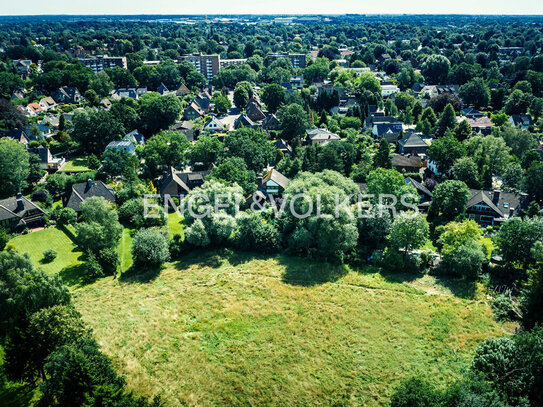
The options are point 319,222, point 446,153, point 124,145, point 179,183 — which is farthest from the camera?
point 124,145

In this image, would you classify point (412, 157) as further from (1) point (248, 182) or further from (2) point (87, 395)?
(2) point (87, 395)

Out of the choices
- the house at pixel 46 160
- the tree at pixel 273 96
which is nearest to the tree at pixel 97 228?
the house at pixel 46 160

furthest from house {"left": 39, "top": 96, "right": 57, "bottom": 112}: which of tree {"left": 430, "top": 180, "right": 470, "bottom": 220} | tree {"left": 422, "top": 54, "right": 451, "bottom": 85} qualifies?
tree {"left": 422, "top": 54, "right": 451, "bottom": 85}

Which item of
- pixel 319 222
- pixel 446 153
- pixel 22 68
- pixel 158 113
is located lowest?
pixel 319 222

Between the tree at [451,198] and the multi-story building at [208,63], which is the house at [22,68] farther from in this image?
the tree at [451,198]

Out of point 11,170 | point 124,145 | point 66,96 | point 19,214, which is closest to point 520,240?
point 19,214

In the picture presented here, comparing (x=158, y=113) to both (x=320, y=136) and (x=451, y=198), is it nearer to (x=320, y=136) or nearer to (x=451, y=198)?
(x=320, y=136)
